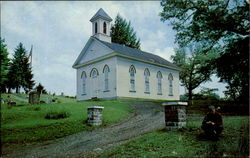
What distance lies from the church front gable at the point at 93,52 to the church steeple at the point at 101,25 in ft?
3.91

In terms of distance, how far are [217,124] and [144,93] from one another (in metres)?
19.6

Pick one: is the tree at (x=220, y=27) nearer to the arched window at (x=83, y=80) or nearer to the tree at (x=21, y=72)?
the arched window at (x=83, y=80)

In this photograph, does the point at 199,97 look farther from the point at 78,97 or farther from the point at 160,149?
the point at 160,149

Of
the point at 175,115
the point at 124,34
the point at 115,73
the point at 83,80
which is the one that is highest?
the point at 124,34

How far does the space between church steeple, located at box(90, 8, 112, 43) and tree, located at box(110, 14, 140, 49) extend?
19.9 m

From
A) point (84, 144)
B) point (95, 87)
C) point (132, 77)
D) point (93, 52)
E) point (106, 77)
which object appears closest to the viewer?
point (84, 144)

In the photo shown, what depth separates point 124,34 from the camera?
5034 centimetres

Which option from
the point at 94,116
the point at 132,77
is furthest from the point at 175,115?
the point at 132,77

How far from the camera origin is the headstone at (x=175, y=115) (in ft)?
31.4

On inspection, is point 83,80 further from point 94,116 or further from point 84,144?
point 84,144

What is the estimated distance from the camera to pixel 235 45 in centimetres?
1678

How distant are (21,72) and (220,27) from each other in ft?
133

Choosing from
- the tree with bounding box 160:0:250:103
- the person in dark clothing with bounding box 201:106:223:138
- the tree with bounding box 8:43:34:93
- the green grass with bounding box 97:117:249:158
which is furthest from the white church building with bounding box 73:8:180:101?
the tree with bounding box 8:43:34:93

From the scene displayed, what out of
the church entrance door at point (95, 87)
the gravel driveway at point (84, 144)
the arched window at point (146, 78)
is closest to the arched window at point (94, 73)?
the church entrance door at point (95, 87)
